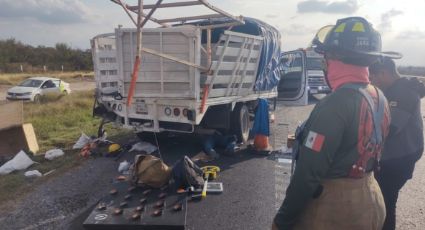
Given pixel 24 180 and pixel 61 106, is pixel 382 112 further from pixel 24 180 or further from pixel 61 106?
pixel 61 106

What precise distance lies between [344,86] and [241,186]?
3816mm

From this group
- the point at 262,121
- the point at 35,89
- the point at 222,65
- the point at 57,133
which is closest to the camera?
the point at 222,65

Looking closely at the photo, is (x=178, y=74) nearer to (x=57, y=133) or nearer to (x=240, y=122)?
(x=240, y=122)

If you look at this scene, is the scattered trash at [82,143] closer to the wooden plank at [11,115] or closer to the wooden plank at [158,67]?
the wooden plank at [11,115]

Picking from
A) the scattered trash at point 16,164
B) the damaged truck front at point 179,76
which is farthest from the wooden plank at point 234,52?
the scattered trash at point 16,164

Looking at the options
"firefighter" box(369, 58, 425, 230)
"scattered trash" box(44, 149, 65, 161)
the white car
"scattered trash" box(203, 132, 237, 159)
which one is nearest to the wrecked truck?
"scattered trash" box(203, 132, 237, 159)

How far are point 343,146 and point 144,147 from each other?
603 centimetres

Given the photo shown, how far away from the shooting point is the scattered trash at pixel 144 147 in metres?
7.39

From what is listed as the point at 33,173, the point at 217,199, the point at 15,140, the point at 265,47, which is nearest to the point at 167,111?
the point at 217,199

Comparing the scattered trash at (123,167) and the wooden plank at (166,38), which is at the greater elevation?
the wooden plank at (166,38)

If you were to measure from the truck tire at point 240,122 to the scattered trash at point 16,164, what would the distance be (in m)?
3.96

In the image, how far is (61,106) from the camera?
43.8 ft

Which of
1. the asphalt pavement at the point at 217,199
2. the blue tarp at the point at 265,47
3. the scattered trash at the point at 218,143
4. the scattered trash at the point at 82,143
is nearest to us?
the asphalt pavement at the point at 217,199

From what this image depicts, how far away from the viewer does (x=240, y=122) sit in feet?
25.9
